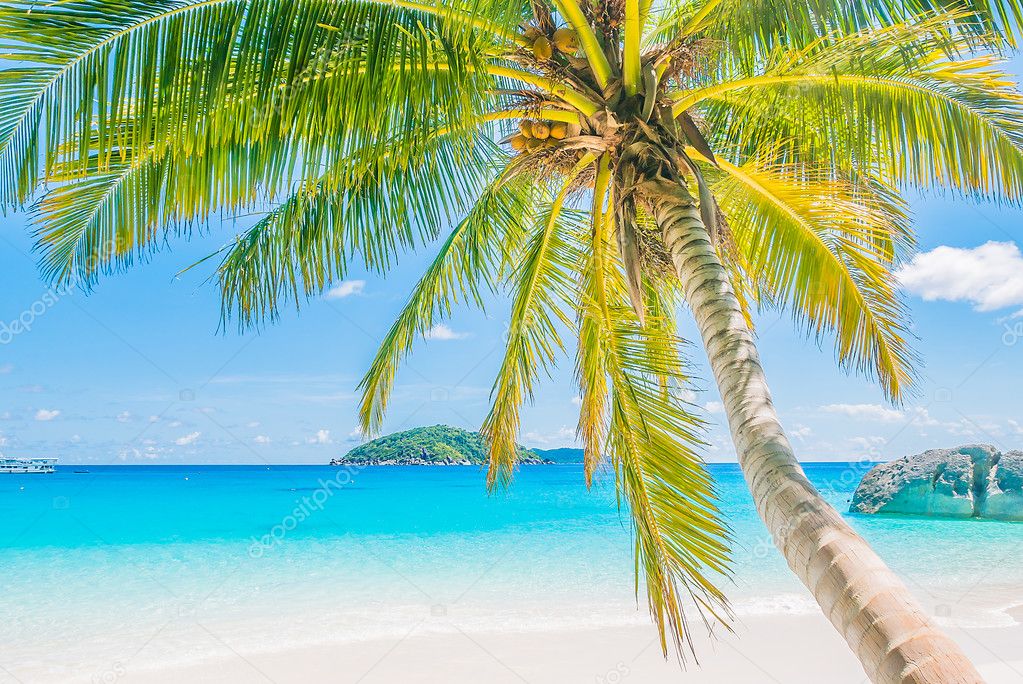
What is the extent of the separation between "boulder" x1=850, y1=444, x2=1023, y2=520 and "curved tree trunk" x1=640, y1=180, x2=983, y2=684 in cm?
1946

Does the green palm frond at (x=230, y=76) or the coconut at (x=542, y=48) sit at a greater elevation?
the coconut at (x=542, y=48)

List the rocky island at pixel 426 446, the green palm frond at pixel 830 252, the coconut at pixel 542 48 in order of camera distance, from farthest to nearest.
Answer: the rocky island at pixel 426 446 < the green palm frond at pixel 830 252 < the coconut at pixel 542 48

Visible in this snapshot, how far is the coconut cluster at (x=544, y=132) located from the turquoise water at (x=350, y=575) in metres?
5.32

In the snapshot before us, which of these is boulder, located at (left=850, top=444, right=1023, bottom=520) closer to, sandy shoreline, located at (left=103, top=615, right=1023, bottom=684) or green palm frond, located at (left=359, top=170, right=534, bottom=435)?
sandy shoreline, located at (left=103, top=615, right=1023, bottom=684)

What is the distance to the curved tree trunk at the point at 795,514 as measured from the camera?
1.77 m

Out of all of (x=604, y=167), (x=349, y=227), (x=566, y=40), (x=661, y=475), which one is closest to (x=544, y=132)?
(x=604, y=167)

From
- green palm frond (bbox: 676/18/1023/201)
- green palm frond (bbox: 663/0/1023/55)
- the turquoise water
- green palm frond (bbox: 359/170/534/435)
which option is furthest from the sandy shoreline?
green palm frond (bbox: 663/0/1023/55)

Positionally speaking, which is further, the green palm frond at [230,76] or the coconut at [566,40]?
the coconut at [566,40]

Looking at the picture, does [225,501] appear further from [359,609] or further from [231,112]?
[231,112]

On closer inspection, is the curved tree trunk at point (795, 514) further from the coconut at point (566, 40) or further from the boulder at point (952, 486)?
the boulder at point (952, 486)

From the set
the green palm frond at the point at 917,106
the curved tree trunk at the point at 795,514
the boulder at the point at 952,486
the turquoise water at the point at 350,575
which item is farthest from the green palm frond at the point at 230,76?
the boulder at the point at 952,486

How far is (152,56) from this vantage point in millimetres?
2768

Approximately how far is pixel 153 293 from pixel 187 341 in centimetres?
1025

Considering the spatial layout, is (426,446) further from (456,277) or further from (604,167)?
(604,167)
